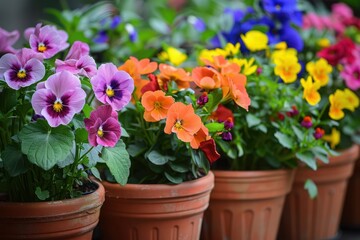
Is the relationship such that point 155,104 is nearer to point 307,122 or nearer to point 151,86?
point 151,86

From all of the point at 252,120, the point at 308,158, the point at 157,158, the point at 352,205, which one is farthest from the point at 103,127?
the point at 352,205

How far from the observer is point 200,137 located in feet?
5.56

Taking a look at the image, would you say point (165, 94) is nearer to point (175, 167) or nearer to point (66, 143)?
Answer: point (175, 167)

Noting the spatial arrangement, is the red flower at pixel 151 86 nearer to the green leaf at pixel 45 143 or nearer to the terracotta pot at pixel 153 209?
the terracotta pot at pixel 153 209

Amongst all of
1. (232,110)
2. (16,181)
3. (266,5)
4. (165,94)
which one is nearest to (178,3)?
(266,5)

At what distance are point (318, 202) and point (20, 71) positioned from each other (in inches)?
52.4

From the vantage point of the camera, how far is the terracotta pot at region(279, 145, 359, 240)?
94.6 inches

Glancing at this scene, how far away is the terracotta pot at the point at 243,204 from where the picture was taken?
205cm

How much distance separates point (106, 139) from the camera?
149 centimetres

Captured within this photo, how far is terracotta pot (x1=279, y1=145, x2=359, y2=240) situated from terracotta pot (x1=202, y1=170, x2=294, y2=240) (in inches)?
10.8

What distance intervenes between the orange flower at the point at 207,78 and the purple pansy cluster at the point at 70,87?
273mm

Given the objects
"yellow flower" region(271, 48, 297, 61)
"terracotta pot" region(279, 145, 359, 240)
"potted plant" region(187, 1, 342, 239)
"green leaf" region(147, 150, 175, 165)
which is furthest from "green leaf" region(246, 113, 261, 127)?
"terracotta pot" region(279, 145, 359, 240)

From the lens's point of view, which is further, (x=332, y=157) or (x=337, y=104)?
(x=332, y=157)

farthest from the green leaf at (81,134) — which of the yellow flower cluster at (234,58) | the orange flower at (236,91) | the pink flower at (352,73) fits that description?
the pink flower at (352,73)
